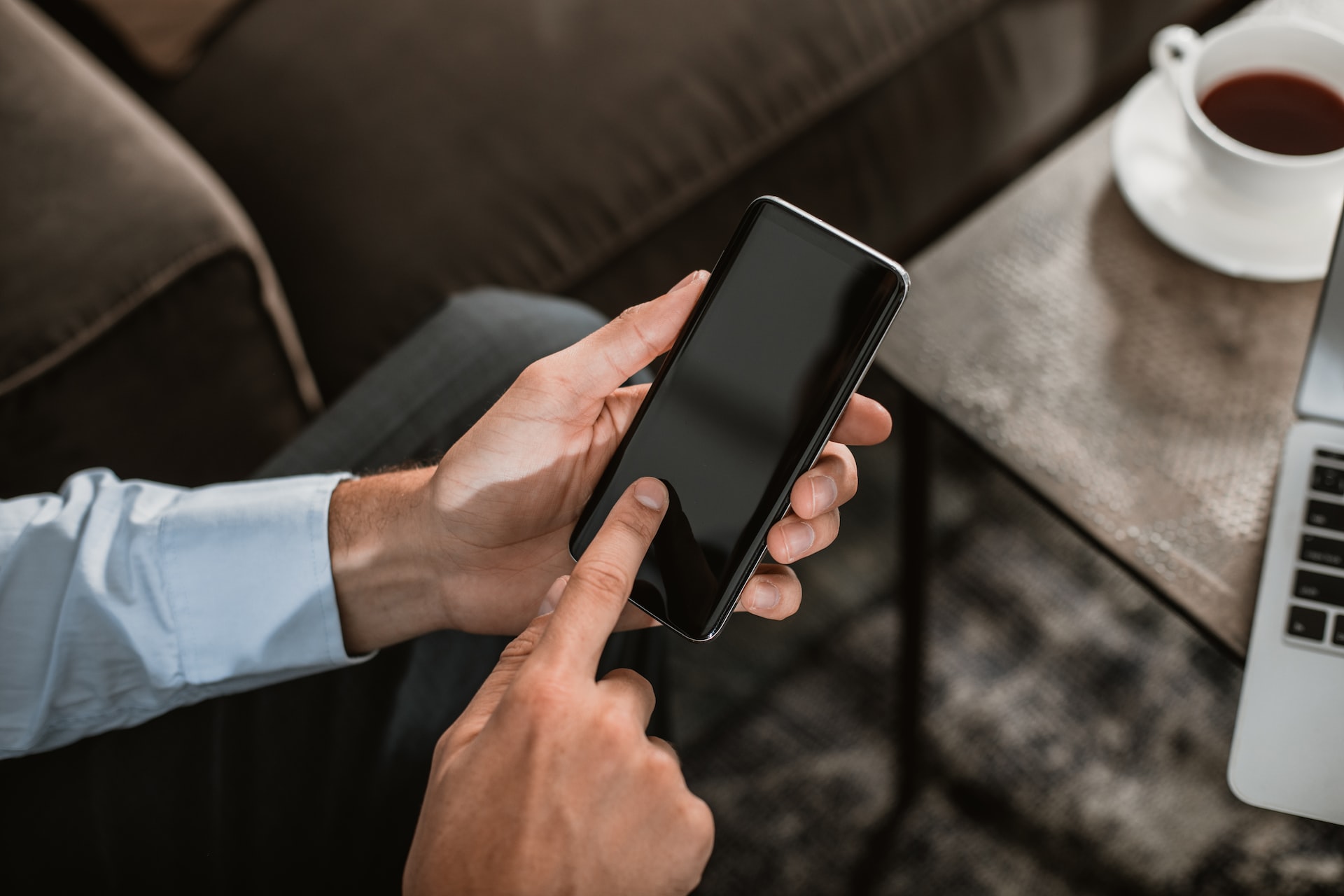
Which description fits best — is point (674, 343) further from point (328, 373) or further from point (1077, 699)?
point (1077, 699)

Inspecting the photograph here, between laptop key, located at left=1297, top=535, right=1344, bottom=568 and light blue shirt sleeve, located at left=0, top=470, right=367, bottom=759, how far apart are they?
1.84ft

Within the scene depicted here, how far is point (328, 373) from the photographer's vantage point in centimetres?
88

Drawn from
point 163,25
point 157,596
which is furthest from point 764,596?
point 163,25

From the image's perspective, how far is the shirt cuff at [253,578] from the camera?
60 centimetres

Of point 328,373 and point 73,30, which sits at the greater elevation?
point 73,30

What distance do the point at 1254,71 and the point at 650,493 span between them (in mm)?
470

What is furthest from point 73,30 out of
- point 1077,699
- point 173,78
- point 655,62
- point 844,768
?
point 1077,699

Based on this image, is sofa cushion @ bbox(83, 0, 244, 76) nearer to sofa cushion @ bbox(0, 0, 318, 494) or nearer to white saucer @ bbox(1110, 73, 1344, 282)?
sofa cushion @ bbox(0, 0, 318, 494)

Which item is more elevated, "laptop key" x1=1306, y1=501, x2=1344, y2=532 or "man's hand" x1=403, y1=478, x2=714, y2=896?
"man's hand" x1=403, y1=478, x2=714, y2=896

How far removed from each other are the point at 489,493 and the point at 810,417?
0.65 feet

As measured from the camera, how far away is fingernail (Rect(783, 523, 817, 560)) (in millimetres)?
549

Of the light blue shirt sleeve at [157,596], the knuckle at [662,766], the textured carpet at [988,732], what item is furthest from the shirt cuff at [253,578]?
the textured carpet at [988,732]

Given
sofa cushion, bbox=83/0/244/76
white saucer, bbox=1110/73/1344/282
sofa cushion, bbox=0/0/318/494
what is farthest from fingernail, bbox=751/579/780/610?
sofa cushion, bbox=83/0/244/76

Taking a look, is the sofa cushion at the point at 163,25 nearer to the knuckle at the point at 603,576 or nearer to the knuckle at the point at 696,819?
the knuckle at the point at 603,576
